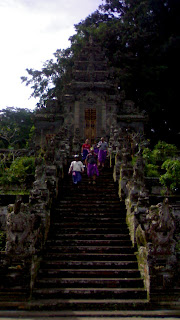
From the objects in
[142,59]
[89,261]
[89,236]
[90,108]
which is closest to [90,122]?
[90,108]

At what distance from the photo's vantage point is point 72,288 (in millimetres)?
8508

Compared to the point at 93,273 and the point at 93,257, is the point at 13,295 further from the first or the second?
the point at 93,257

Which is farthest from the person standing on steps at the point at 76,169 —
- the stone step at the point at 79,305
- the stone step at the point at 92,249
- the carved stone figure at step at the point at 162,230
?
the stone step at the point at 79,305

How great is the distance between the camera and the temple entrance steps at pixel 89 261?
8109 millimetres

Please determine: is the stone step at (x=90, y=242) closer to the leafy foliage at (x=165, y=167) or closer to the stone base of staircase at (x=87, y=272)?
the stone base of staircase at (x=87, y=272)

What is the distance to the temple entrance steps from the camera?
8109 millimetres

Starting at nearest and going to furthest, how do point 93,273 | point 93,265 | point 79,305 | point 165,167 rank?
1. point 79,305
2. point 93,273
3. point 93,265
4. point 165,167

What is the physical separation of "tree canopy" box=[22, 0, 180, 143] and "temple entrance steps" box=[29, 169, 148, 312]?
20077mm

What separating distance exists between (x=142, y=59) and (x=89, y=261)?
26.1 metres

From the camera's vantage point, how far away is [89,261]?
9375mm

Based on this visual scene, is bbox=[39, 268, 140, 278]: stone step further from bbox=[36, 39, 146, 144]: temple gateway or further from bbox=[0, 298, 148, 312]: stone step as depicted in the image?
bbox=[36, 39, 146, 144]: temple gateway

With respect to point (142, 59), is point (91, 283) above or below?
below

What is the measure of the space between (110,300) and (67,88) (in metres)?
19.9

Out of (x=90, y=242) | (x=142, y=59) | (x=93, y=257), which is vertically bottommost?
(x=93, y=257)
